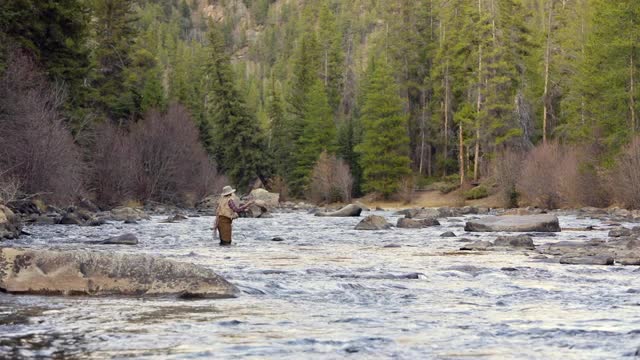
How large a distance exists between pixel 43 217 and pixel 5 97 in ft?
16.6

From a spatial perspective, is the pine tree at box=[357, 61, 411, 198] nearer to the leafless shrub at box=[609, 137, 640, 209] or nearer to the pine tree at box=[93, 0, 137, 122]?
the pine tree at box=[93, 0, 137, 122]

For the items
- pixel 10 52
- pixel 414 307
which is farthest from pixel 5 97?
pixel 414 307

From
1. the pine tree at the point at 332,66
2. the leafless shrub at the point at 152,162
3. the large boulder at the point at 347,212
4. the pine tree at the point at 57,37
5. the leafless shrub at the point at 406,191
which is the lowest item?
the large boulder at the point at 347,212

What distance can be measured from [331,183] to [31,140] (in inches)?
1272

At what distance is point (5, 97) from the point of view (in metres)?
27.0

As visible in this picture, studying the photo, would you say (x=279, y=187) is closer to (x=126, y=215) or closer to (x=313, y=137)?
(x=313, y=137)

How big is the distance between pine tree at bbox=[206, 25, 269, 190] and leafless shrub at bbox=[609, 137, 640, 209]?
111 feet

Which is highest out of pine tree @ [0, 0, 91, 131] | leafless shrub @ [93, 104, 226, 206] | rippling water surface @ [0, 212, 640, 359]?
pine tree @ [0, 0, 91, 131]

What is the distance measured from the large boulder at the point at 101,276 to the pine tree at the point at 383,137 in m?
47.5

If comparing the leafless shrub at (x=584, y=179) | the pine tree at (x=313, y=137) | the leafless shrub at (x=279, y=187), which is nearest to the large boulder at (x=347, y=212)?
the leafless shrub at (x=584, y=179)

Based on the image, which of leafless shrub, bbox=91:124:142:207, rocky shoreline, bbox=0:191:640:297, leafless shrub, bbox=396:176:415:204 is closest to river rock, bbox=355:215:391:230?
rocky shoreline, bbox=0:191:640:297

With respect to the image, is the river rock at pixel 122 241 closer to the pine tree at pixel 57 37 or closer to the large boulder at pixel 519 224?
the large boulder at pixel 519 224

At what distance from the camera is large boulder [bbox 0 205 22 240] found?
714 inches

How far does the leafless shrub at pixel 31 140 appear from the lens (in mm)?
26516
